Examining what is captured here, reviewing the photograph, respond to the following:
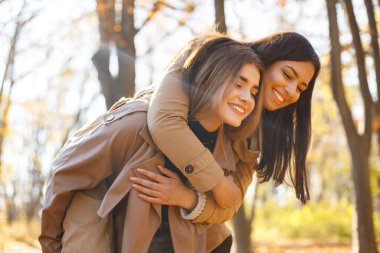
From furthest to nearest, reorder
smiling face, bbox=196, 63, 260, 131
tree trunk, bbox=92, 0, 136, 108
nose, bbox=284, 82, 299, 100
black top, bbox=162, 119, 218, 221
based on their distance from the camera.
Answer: tree trunk, bbox=92, 0, 136, 108 < nose, bbox=284, 82, 299, 100 < black top, bbox=162, 119, 218, 221 < smiling face, bbox=196, 63, 260, 131

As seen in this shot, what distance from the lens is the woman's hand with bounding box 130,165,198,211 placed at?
89.7 inches

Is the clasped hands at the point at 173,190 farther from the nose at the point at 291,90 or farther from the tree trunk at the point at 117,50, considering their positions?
the tree trunk at the point at 117,50

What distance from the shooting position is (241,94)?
2.39 metres

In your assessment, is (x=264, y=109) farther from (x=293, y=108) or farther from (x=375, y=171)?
(x=375, y=171)

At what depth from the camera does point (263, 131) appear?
2852 mm

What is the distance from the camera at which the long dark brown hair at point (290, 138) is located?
Result: 2.76 meters

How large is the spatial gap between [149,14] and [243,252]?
3.26 m

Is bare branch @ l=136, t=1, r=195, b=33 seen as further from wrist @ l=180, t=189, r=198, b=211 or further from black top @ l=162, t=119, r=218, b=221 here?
wrist @ l=180, t=189, r=198, b=211

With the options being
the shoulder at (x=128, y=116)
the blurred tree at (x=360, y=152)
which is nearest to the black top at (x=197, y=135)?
the shoulder at (x=128, y=116)

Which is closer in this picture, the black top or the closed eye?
the black top

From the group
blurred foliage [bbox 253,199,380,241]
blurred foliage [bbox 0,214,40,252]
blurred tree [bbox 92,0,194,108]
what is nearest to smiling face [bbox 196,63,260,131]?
blurred tree [bbox 92,0,194,108]

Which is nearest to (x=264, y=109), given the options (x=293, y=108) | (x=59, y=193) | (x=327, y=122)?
(x=293, y=108)

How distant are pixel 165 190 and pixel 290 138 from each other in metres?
0.87

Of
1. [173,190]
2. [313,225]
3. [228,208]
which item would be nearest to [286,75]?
[228,208]
